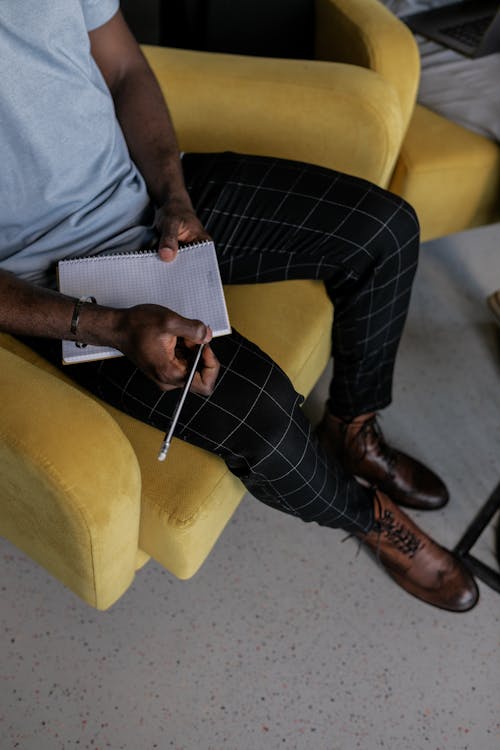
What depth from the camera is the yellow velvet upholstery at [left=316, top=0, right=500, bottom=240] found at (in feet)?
4.48

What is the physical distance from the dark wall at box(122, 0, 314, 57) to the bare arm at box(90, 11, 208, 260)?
21.2 inches

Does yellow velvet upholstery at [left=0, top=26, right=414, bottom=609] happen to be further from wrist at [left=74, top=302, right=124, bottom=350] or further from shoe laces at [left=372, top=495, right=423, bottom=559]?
shoe laces at [left=372, top=495, right=423, bottom=559]

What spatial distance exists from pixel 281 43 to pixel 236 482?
44.3 inches

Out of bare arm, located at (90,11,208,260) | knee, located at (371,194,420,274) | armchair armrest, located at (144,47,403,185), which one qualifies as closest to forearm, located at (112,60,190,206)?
bare arm, located at (90,11,208,260)

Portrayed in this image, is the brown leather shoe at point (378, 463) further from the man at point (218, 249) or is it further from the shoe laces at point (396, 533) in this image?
the shoe laces at point (396, 533)

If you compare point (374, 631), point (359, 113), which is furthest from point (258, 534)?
point (359, 113)

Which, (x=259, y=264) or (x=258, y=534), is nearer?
(x=259, y=264)

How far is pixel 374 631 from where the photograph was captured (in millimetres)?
1230

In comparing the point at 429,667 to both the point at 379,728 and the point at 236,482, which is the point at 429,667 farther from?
the point at 236,482

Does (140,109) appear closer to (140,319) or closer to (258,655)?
(140,319)

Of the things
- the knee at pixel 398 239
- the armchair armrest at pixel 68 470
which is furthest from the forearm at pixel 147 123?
the armchair armrest at pixel 68 470

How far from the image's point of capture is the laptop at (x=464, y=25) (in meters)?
1.60

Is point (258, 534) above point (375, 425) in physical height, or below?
below

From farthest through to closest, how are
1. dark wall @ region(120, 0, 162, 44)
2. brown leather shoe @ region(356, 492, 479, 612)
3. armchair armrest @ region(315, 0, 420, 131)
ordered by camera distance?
dark wall @ region(120, 0, 162, 44) → armchair armrest @ region(315, 0, 420, 131) → brown leather shoe @ region(356, 492, 479, 612)
